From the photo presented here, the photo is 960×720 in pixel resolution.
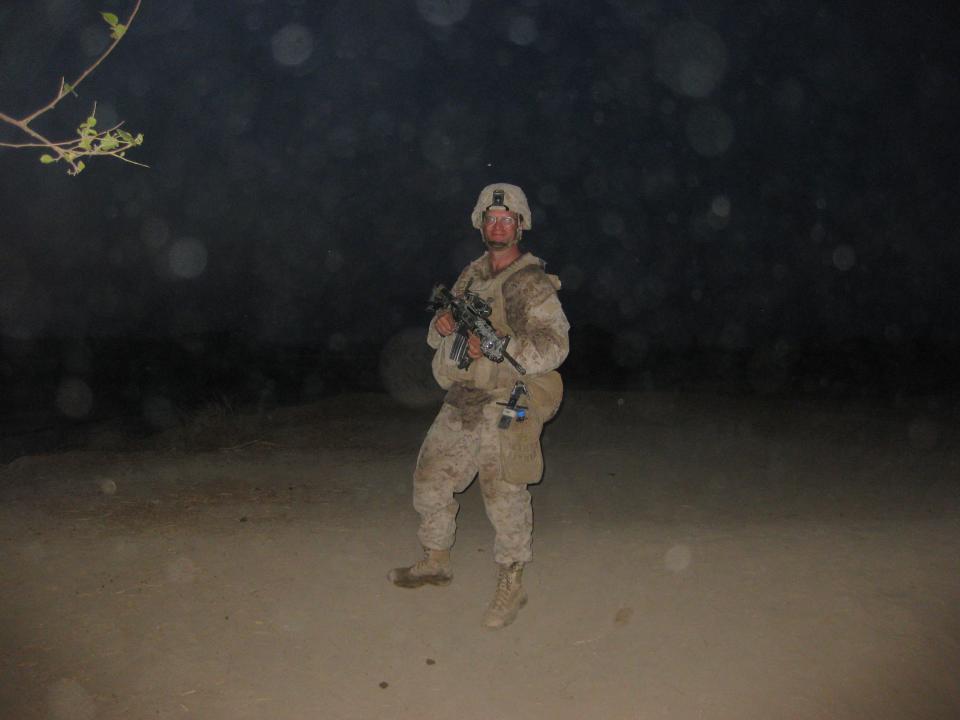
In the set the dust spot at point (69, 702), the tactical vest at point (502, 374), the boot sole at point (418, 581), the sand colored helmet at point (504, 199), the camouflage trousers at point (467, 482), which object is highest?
the sand colored helmet at point (504, 199)

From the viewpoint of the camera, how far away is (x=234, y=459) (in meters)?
7.81

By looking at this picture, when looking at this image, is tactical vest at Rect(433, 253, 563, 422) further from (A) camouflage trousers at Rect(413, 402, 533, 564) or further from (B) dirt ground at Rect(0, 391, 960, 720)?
(B) dirt ground at Rect(0, 391, 960, 720)

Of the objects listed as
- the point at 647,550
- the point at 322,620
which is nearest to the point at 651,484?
the point at 647,550

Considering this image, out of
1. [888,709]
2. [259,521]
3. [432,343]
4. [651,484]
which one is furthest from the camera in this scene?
[651,484]

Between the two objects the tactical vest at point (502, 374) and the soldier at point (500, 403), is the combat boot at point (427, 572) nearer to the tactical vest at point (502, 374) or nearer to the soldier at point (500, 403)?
the soldier at point (500, 403)

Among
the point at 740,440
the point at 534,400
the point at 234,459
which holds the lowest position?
the point at 234,459

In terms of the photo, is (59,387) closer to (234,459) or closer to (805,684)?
(234,459)

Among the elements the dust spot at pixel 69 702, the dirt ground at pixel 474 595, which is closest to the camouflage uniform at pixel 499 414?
the dirt ground at pixel 474 595

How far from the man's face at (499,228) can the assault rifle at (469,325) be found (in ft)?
1.12

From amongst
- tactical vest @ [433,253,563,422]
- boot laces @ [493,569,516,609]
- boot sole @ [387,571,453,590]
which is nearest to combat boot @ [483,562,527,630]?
boot laces @ [493,569,516,609]

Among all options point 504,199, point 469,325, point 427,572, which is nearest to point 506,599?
point 427,572

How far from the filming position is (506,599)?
4117 millimetres

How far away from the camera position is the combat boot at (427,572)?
14.7ft

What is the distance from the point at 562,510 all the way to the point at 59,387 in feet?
76.3
